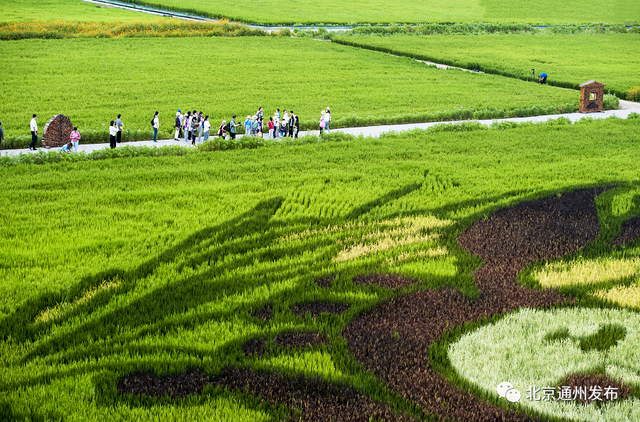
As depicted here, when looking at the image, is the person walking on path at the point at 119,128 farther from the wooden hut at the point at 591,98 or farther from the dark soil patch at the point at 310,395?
the wooden hut at the point at 591,98

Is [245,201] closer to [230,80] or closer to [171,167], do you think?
[171,167]

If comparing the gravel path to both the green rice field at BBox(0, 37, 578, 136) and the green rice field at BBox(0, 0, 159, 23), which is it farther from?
the green rice field at BBox(0, 0, 159, 23)

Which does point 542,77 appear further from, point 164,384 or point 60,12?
point 60,12

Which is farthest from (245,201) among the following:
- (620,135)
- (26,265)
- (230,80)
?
(230,80)

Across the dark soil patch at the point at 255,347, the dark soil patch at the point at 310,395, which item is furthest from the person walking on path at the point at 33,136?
the dark soil patch at the point at 310,395

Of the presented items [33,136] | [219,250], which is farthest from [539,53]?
[219,250]
